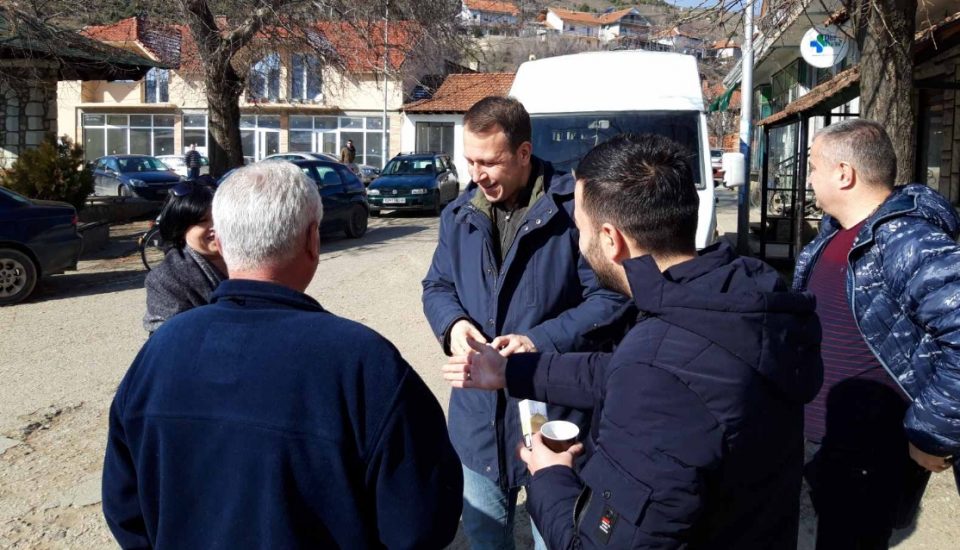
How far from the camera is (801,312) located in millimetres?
1730

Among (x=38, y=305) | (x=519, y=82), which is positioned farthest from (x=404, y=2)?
(x=38, y=305)

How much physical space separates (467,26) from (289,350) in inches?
786

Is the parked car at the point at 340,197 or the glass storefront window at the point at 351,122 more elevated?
the glass storefront window at the point at 351,122

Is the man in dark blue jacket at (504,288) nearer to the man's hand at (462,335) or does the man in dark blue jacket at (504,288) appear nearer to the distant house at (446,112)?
the man's hand at (462,335)

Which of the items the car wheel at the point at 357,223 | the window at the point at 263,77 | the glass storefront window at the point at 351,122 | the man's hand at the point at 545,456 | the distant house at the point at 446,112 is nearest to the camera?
the man's hand at the point at 545,456

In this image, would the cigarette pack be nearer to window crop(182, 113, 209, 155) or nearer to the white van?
the white van

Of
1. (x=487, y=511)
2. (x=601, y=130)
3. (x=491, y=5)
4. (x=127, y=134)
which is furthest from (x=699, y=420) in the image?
(x=127, y=134)

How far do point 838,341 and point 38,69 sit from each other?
1820cm

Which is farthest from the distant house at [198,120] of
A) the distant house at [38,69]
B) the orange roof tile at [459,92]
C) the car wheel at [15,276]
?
the car wheel at [15,276]

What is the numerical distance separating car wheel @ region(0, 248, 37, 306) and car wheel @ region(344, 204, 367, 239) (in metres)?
6.75

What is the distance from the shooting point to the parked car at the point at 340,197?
1535 cm

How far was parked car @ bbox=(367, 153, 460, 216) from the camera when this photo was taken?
20859mm

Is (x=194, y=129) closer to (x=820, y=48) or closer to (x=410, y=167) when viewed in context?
(x=410, y=167)

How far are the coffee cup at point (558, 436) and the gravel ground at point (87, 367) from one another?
92.5 inches
